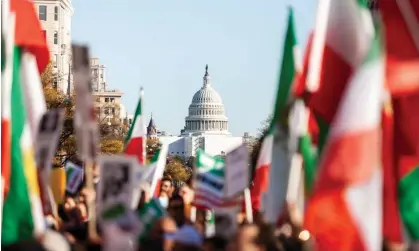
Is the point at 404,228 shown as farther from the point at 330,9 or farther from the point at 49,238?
the point at 49,238

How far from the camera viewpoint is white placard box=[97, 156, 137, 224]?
10070 millimetres

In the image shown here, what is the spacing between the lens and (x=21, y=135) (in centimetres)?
1082

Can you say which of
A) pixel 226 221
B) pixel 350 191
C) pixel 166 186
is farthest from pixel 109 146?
pixel 350 191

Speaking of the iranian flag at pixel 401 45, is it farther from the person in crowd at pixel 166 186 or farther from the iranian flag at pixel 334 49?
the person in crowd at pixel 166 186

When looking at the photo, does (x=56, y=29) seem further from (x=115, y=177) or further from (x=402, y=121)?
(x=402, y=121)

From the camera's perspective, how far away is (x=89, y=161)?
1031 centimetres

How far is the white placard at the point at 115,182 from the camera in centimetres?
1007

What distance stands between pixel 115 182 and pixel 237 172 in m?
1.83

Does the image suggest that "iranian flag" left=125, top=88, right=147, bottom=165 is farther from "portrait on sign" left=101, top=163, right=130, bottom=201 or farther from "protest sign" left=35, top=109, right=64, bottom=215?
"portrait on sign" left=101, top=163, right=130, bottom=201

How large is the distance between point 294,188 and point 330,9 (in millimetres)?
2658

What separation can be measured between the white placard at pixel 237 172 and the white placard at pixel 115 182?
161 cm

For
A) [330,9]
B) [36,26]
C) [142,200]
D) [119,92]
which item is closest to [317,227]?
[330,9]

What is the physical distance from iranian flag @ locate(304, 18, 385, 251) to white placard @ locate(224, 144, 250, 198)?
2867 mm

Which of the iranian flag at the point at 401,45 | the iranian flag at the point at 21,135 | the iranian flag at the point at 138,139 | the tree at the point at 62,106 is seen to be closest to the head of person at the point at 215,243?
the iranian flag at the point at 21,135
